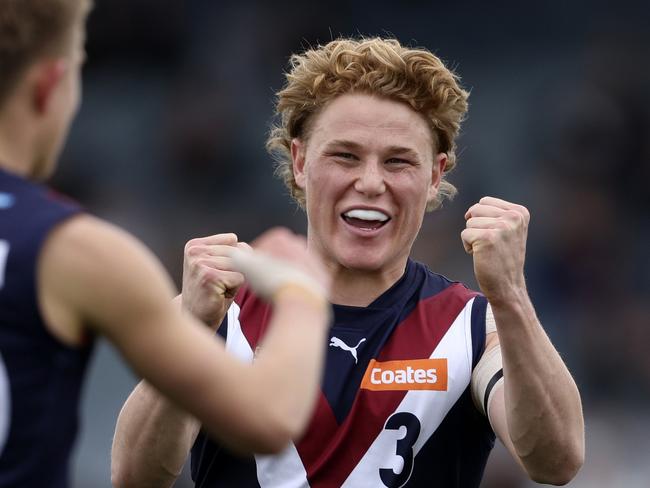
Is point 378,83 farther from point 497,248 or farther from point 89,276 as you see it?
point 89,276

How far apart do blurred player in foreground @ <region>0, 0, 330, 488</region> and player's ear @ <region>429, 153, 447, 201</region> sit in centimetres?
218

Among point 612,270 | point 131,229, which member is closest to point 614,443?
point 612,270

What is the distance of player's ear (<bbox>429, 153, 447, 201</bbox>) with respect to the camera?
4781mm

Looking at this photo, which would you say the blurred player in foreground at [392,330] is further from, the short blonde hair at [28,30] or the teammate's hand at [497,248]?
the short blonde hair at [28,30]

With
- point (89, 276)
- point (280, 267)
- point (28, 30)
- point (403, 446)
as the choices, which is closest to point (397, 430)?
point (403, 446)

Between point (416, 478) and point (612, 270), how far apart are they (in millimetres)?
7266

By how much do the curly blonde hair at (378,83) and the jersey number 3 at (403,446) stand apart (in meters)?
1.13

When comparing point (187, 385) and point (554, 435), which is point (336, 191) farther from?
point (187, 385)

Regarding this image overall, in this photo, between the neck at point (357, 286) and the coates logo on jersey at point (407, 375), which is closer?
the coates logo on jersey at point (407, 375)

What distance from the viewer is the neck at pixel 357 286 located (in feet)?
15.1

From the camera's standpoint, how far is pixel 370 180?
14.7 ft

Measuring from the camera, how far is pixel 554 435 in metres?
4.09

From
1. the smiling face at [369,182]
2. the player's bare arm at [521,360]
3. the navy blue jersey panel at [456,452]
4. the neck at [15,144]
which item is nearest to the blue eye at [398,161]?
the smiling face at [369,182]

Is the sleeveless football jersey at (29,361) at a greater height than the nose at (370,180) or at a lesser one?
lesser
